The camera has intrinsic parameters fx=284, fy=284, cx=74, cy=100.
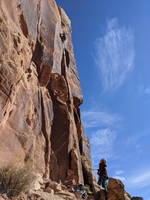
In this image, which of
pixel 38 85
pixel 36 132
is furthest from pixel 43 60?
pixel 36 132

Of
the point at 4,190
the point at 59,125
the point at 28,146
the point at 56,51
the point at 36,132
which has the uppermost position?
the point at 56,51

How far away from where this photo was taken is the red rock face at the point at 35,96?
14.6 metres

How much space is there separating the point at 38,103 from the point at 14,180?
10.1 metres

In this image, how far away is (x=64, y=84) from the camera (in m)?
25.2

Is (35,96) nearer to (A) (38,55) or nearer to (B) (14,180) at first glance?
(A) (38,55)

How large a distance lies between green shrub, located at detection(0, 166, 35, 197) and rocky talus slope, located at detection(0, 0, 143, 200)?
1.11 feet

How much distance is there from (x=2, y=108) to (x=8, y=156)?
2.44m

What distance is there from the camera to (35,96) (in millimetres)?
19484

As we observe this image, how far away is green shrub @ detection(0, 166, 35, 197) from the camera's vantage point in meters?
9.66

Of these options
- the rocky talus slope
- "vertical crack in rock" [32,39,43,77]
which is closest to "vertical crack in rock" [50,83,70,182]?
the rocky talus slope

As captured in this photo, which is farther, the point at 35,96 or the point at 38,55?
the point at 38,55

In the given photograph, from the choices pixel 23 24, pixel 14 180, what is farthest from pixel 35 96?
pixel 14 180

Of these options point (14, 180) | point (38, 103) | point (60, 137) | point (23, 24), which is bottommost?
point (14, 180)

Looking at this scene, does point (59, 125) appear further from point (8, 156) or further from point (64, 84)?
point (8, 156)
